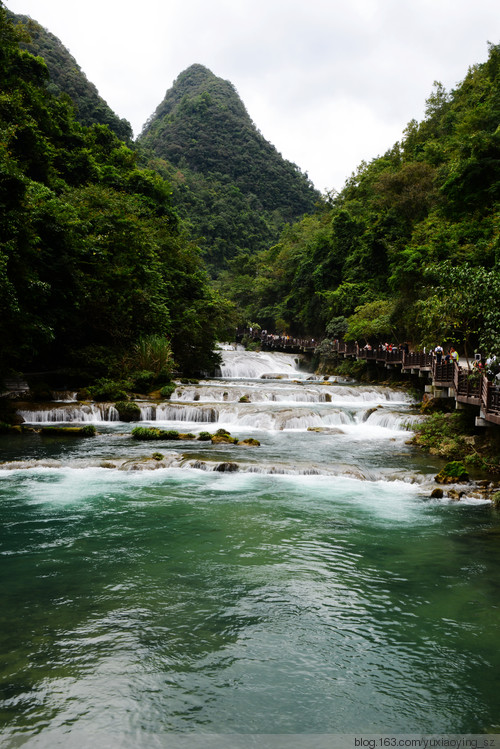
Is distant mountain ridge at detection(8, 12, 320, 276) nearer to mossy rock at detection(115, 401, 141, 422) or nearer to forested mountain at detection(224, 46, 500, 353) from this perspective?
forested mountain at detection(224, 46, 500, 353)

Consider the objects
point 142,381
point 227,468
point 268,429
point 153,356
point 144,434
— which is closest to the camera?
point 227,468

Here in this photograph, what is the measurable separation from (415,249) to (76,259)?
20.2 metres

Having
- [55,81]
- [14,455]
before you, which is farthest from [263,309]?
[14,455]

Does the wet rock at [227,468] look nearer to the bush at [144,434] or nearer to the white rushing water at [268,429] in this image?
the white rushing water at [268,429]

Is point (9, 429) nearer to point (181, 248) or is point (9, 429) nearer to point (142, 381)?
point (142, 381)

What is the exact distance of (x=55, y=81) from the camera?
6706cm

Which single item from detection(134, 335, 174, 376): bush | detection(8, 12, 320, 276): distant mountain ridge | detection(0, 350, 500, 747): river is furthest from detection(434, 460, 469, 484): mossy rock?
detection(8, 12, 320, 276): distant mountain ridge

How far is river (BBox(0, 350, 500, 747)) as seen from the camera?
434 cm

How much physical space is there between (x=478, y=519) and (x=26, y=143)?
91.1ft

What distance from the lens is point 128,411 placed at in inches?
794

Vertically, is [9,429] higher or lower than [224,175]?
lower

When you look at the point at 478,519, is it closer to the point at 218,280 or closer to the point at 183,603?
the point at 183,603

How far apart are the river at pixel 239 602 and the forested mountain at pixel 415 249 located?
5.80 m

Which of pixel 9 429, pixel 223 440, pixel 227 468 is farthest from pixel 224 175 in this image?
pixel 227 468
